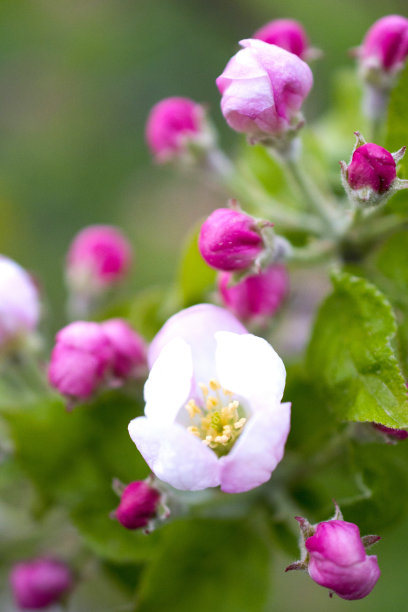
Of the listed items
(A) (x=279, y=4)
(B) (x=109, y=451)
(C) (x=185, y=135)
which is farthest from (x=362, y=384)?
(A) (x=279, y=4)

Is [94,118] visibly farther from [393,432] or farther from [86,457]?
[393,432]

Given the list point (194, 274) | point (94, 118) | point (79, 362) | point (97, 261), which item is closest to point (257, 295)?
point (194, 274)

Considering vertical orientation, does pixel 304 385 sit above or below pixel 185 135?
below

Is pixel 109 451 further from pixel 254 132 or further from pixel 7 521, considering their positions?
pixel 254 132

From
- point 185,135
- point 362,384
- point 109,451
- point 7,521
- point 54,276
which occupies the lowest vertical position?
point 54,276

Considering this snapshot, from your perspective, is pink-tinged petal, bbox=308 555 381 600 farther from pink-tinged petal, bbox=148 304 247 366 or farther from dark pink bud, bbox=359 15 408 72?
dark pink bud, bbox=359 15 408 72

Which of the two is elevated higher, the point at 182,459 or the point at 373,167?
the point at 373,167

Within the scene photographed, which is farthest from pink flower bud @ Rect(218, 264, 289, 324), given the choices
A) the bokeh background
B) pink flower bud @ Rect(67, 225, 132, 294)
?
the bokeh background
